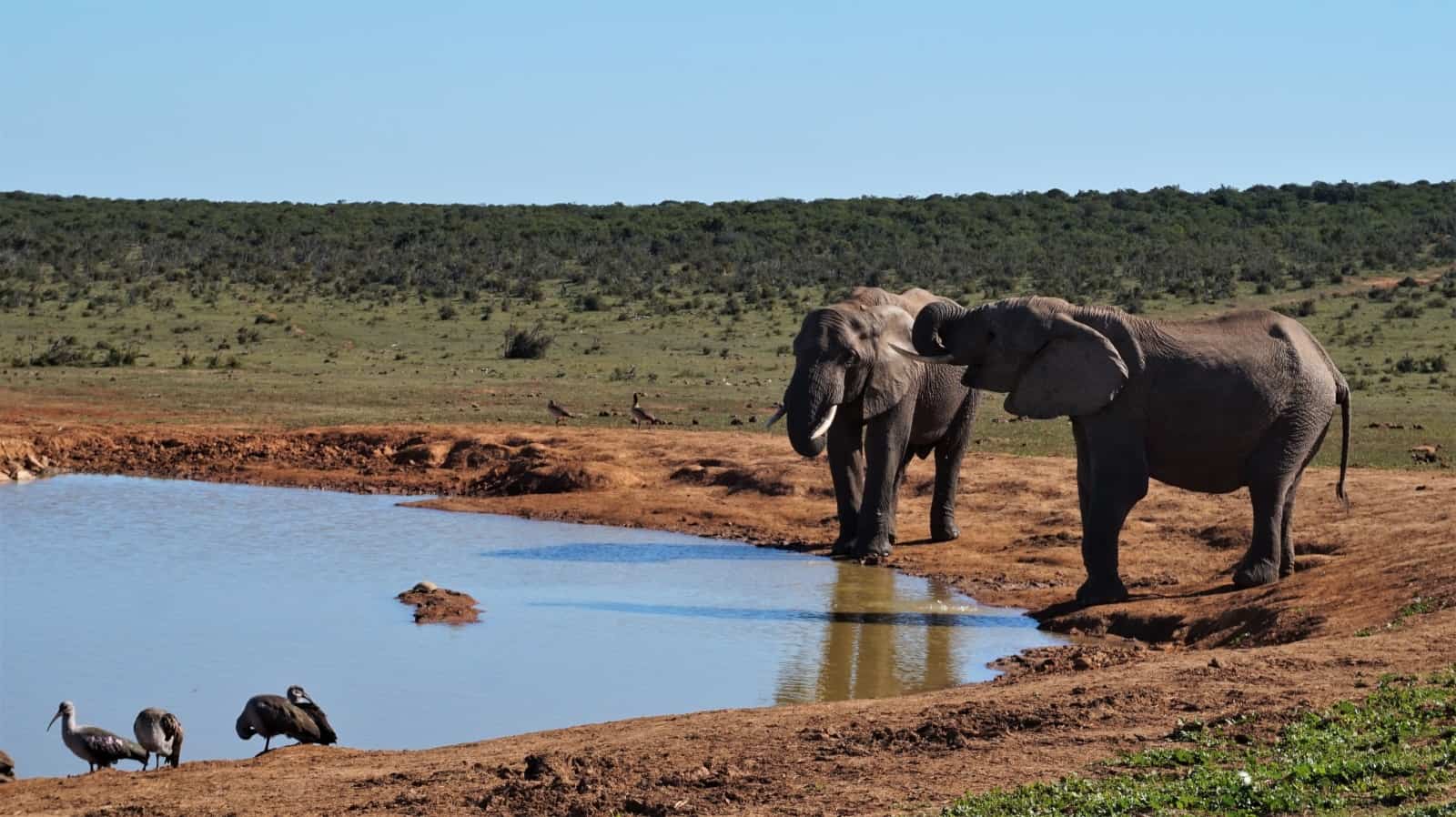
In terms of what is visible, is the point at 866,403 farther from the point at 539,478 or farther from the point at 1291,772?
the point at 1291,772

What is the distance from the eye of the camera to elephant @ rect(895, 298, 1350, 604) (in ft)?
48.6

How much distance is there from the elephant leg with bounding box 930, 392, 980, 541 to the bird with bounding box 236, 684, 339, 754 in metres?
9.61

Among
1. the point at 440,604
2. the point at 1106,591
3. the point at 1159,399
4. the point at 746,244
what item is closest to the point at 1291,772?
the point at 1159,399

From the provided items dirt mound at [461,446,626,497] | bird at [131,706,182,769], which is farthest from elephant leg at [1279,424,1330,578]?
dirt mound at [461,446,626,497]

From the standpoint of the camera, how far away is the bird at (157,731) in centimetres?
1032

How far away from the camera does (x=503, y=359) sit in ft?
127

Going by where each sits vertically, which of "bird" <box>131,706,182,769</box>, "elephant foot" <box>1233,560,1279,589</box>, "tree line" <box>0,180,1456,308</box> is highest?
"tree line" <box>0,180,1456,308</box>

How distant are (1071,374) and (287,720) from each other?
6908mm

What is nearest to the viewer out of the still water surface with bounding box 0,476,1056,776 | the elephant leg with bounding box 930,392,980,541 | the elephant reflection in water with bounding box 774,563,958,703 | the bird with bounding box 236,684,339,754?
the bird with bounding box 236,684,339,754

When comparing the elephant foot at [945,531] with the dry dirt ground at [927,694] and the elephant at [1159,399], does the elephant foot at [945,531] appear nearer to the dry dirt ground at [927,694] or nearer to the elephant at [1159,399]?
the dry dirt ground at [927,694]

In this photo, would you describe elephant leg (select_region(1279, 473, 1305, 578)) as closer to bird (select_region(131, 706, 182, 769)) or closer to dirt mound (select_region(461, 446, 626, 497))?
bird (select_region(131, 706, 182, 769))

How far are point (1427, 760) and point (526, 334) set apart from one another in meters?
33.3

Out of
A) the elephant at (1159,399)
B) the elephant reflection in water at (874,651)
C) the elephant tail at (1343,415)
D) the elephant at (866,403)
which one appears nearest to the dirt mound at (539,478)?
the elephant at (866,403)

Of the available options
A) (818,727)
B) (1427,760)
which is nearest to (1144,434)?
(818,727)
